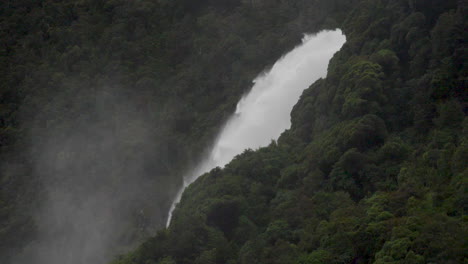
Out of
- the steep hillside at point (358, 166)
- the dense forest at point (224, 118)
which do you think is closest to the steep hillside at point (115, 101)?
the dense forest at point (224, 118)

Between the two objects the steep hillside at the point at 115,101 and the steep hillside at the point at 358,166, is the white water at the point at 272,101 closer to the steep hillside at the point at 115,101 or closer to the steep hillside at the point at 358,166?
the steep hillside at the point at 115,101

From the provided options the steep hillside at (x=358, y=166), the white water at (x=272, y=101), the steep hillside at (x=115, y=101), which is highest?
the steep hillside at (x=115, y=101)

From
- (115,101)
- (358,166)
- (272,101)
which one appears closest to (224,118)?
(272,101)

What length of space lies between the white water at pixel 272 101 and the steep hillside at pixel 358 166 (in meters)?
9.71

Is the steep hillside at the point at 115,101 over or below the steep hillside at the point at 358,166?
over

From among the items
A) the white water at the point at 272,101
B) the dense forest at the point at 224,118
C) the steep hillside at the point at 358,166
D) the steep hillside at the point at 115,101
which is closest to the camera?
the steep hillside at the point at 358,166

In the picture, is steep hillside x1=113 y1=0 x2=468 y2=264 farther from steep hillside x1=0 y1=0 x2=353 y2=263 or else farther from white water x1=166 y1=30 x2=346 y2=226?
steep hillside x1=0 y1=0 x2=353 y2=263

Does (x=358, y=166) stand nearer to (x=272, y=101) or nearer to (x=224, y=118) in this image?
(x=272, y=101)

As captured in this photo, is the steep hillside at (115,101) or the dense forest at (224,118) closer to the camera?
the dense forest at (224,118)

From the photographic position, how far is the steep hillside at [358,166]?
37625 mm

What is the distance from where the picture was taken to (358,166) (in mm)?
42875

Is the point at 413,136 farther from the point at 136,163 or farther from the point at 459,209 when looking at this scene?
the point at 136,163

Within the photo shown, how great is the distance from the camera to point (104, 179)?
7112cm

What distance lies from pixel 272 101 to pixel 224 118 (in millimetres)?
5040
